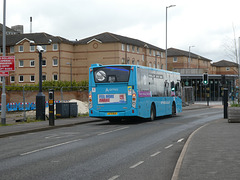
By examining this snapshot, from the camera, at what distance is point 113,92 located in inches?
834

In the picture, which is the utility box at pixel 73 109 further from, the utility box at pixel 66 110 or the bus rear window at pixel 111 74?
the bus rear window at pixel 111 74

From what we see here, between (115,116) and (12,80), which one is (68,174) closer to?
(115,116)

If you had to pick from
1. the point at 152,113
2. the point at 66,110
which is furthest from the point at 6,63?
the point at 152,113

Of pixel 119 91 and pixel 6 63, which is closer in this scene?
pixel 6 63

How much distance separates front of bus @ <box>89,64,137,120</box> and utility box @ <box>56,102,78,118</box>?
148 inches

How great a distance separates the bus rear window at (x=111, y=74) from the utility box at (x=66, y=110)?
414 cm

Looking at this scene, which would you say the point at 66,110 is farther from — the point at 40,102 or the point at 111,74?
the point at 111,74

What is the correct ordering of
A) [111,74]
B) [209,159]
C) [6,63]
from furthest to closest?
[111,74] → [6,63] → [209,159]

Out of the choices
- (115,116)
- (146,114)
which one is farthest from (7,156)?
(146,114)

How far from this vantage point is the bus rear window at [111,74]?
21.1 metres

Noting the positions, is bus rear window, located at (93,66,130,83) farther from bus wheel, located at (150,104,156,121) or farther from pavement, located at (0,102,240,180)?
pavement, located at (0,102,240,180)

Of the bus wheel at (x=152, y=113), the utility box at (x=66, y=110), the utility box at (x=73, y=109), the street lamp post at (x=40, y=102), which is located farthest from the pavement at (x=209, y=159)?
the utility box at (x=73, y=109)

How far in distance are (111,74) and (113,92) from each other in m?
1.00

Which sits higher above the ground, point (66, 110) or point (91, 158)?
point (66, 110)
